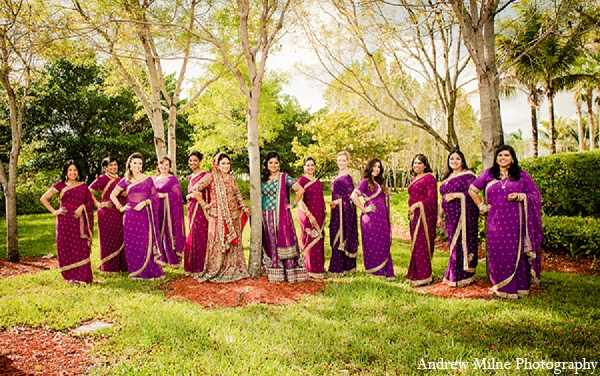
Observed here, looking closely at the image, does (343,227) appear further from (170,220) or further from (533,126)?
(533,126)

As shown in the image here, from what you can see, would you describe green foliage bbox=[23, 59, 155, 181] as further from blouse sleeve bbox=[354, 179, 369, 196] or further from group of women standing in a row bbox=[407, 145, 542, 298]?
group of women standing in a row bbox=[407, 145, 542, 298]

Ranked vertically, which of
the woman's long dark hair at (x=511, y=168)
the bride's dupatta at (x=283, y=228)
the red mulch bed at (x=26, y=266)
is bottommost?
the red mulch bed at (x=26, y=266)

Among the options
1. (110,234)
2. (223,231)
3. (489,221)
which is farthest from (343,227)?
(110,234)

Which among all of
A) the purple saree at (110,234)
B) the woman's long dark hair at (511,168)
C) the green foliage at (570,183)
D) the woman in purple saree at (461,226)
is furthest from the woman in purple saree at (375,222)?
the green foliage at (570,183)

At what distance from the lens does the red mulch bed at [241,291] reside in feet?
15.9

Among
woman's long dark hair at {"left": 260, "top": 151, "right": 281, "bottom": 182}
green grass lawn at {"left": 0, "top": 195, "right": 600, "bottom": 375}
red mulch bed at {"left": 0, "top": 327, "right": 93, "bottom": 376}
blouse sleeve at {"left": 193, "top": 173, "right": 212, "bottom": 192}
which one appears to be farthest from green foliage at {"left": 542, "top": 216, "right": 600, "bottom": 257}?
red mulch bed at {"left": 0, "top": 327, "right": 93, "bottom": 376}

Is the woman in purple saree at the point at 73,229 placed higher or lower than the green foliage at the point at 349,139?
lower

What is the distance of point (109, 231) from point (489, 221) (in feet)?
20.9

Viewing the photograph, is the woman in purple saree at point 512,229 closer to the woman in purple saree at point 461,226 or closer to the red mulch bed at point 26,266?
the woman in purple saree at point 461,226

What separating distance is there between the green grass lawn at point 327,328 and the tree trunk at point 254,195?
4.08ft

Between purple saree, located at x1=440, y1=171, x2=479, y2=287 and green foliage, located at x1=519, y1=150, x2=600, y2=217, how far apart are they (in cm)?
415

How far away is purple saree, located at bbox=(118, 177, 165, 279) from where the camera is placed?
236 inches

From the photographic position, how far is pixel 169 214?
696 centimetres

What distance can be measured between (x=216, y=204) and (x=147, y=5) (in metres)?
5.84
